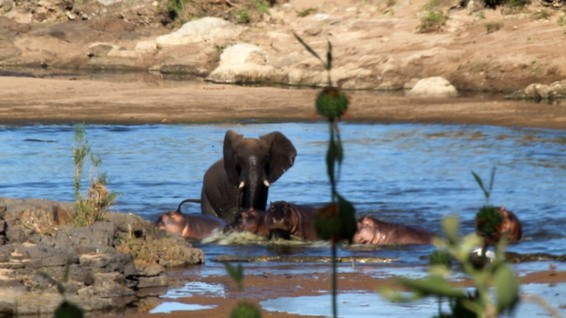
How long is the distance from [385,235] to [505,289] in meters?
11.1

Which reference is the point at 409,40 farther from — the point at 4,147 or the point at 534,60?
Answer: the point at 4,147

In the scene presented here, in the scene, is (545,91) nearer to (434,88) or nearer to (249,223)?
(434,88)

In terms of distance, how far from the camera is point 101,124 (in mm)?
25375

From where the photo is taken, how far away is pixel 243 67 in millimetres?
34281

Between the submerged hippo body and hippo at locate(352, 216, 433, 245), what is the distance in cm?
149

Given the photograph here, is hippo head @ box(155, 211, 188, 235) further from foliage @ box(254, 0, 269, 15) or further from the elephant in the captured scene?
foliage @ box(254, 0, 269, 15)

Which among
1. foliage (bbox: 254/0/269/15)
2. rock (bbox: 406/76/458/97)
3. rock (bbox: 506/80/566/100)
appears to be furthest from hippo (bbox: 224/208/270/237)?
foliage (bbox: 254/0/269/15)

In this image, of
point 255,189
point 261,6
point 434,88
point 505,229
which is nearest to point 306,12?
point 261,6

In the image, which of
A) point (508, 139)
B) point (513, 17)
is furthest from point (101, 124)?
point (513, 17)

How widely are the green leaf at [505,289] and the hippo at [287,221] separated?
1093 cm

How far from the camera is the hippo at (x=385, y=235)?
12.1 metres

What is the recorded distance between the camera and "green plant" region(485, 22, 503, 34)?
3291 cm

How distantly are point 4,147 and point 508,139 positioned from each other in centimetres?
828

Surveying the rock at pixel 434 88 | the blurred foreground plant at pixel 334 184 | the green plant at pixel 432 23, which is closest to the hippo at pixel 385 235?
the blurred foreground plant at pixel 334 184
